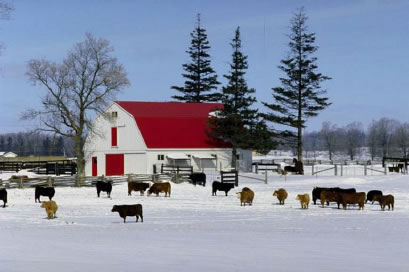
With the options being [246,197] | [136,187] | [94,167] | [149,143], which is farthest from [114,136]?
[246,197]

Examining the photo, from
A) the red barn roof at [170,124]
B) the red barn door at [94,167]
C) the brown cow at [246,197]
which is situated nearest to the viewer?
the brown cow at [246,197]

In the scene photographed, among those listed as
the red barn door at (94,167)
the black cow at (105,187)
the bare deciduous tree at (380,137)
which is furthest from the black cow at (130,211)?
the bare deciduous tree at (380,137)

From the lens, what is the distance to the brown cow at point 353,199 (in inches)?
1016

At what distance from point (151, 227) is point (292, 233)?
463 cm

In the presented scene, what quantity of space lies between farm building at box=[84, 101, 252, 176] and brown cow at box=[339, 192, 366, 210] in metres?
29.2

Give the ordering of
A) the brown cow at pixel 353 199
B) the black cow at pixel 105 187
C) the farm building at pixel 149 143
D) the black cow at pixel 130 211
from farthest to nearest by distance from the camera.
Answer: the farm building at pixel 149 143 → the black cow at pixel 105 187 → the brown cow at pixel 353 199 → the black cow at pixel 130 211

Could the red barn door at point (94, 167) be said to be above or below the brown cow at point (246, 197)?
above

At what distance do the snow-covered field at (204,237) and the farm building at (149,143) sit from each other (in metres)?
24.0

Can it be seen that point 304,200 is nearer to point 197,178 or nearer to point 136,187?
point 136,187

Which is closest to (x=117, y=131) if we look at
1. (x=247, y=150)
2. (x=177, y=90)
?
(x=247, y=150)

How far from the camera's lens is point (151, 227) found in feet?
63.1

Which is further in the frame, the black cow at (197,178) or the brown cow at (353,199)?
the black cow at (197,178)

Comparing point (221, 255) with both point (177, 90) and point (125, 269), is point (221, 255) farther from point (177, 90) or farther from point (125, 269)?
point (177, 90)

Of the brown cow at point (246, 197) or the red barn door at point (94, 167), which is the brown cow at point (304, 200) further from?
the red barn door at point (94, 167)
